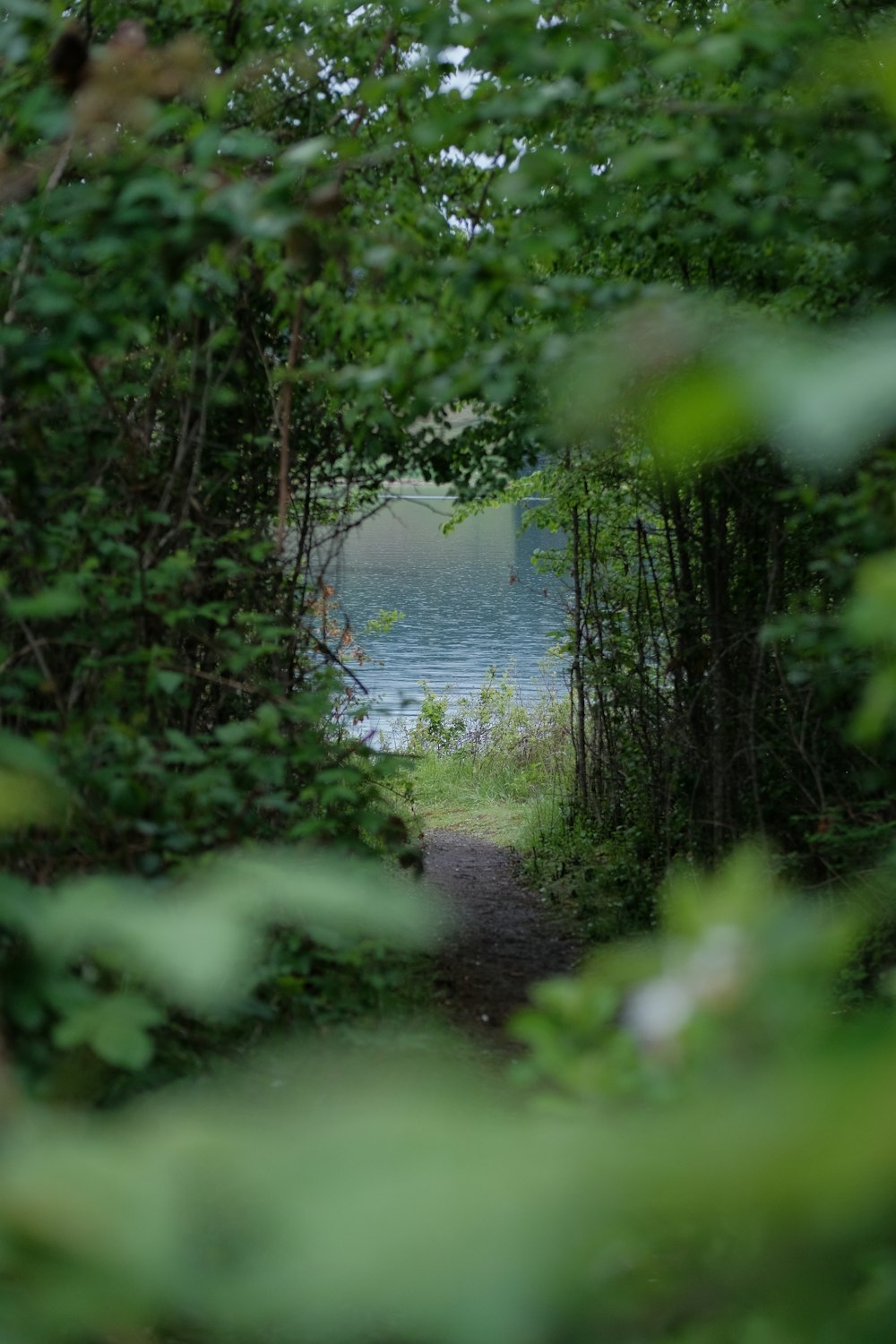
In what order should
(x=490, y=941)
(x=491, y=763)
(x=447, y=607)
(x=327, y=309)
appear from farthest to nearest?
(x=447, y=607)
(x=491, y=763)
(x=490, y=941)
(x=327, y=309)

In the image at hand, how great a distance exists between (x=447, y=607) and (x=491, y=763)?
59.3 ft

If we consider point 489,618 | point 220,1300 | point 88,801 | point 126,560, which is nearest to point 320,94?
point 126,560

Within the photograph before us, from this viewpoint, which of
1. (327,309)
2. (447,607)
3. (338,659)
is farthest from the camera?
(447,607)

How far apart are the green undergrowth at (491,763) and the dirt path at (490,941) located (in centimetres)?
72

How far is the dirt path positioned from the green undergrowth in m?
0.72

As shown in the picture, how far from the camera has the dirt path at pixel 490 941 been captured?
220 inches

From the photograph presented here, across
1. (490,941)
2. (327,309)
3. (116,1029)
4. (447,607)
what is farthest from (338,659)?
(447,607)

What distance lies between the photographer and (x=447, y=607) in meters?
31.7

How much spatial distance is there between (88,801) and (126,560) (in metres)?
0.88

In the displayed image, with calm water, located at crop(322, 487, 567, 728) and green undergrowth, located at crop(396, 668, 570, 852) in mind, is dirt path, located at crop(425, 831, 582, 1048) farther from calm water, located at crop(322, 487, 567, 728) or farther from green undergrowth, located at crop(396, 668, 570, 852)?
calm water, located at crop(322, 487, 567, 728)

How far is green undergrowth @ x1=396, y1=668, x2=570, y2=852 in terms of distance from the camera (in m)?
11.2

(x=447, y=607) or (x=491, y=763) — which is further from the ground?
(x=447, y=607)

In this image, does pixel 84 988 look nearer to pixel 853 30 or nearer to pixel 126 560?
pixel 126 560

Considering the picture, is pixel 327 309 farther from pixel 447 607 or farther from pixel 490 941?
pixel 447 607
